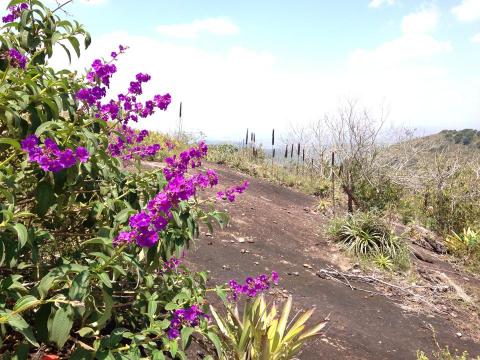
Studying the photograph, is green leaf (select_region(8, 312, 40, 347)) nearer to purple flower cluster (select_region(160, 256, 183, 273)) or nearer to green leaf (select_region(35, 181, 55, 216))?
green leaf (select_region(35, 181, 55, 216))

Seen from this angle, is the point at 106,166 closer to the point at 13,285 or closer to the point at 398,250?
the point at 13,285

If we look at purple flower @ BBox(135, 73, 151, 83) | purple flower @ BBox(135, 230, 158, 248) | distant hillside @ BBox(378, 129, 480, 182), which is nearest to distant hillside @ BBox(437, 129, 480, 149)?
distant hillside @ BBox(378, 129, 480, 182)

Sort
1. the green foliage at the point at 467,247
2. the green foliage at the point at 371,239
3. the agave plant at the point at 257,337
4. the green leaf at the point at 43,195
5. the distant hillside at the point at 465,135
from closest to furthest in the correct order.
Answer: the green leaf at the point at 43,195 < the agave plant at the point at 257,337 < the green foliage at the point at 371,239 < the green foliage at the point at 467,247 < the distant hillside at the point at 465,135

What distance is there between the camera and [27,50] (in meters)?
2.25

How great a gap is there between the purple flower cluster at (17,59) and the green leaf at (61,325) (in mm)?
1222

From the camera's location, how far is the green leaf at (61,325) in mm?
1525

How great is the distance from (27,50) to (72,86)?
1.34 feet

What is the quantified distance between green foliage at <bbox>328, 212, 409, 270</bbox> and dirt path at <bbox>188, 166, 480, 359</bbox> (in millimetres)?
350

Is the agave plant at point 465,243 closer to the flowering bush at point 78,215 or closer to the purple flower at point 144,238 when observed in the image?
the flowering bush at point 78,215

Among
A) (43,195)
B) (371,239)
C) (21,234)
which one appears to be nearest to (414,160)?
(371,239)

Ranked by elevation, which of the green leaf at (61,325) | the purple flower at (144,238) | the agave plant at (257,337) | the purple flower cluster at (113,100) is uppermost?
the purple flower cluster at (113,100)

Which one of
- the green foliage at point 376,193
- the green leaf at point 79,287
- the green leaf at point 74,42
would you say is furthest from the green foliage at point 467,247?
the green leaf at point 79,287

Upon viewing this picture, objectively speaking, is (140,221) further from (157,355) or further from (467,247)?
(467,247)

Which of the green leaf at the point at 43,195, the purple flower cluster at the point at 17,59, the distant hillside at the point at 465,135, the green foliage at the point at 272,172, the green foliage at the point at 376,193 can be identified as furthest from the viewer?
the distant hillside at the point at 465,135
